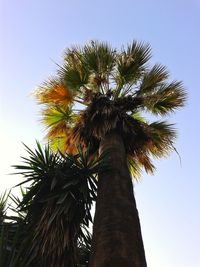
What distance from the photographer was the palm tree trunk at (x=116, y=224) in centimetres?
468

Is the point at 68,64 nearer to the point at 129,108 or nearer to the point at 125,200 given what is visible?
the point at 129,108

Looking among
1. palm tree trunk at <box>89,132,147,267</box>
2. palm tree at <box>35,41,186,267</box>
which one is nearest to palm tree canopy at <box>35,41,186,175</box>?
palm tree at <box>35,41,186,267</box>

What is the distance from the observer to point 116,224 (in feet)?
16.9

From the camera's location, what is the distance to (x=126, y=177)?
629 cm

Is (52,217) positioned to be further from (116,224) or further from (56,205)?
(116,224)

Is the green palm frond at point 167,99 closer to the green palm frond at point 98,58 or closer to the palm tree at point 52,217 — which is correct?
the green palm frond at point 98,58

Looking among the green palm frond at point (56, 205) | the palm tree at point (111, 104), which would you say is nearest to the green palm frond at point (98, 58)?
the palm tree at point (111, 104)

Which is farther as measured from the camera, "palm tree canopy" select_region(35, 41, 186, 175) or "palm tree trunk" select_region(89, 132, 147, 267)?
"palm tree canopy" select_region(35, 41, 186, 175)

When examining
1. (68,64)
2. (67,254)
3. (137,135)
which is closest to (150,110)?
(137,135)

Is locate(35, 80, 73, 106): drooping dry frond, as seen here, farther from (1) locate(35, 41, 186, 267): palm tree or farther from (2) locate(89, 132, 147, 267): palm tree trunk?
(2) locate(89, 132, 147, 267): palm tree trunk

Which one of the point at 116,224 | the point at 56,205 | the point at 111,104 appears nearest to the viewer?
the point at 116,224

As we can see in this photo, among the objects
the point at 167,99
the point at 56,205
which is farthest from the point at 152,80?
the point at 56,205

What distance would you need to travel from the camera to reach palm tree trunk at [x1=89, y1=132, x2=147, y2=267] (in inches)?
184

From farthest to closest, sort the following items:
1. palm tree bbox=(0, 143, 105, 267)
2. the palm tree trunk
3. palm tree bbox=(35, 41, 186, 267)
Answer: palm tree bbox=(35, 41, 186, 267)
palm tree bbox=(0, 143, 105, 267)
the palm tree trunk
